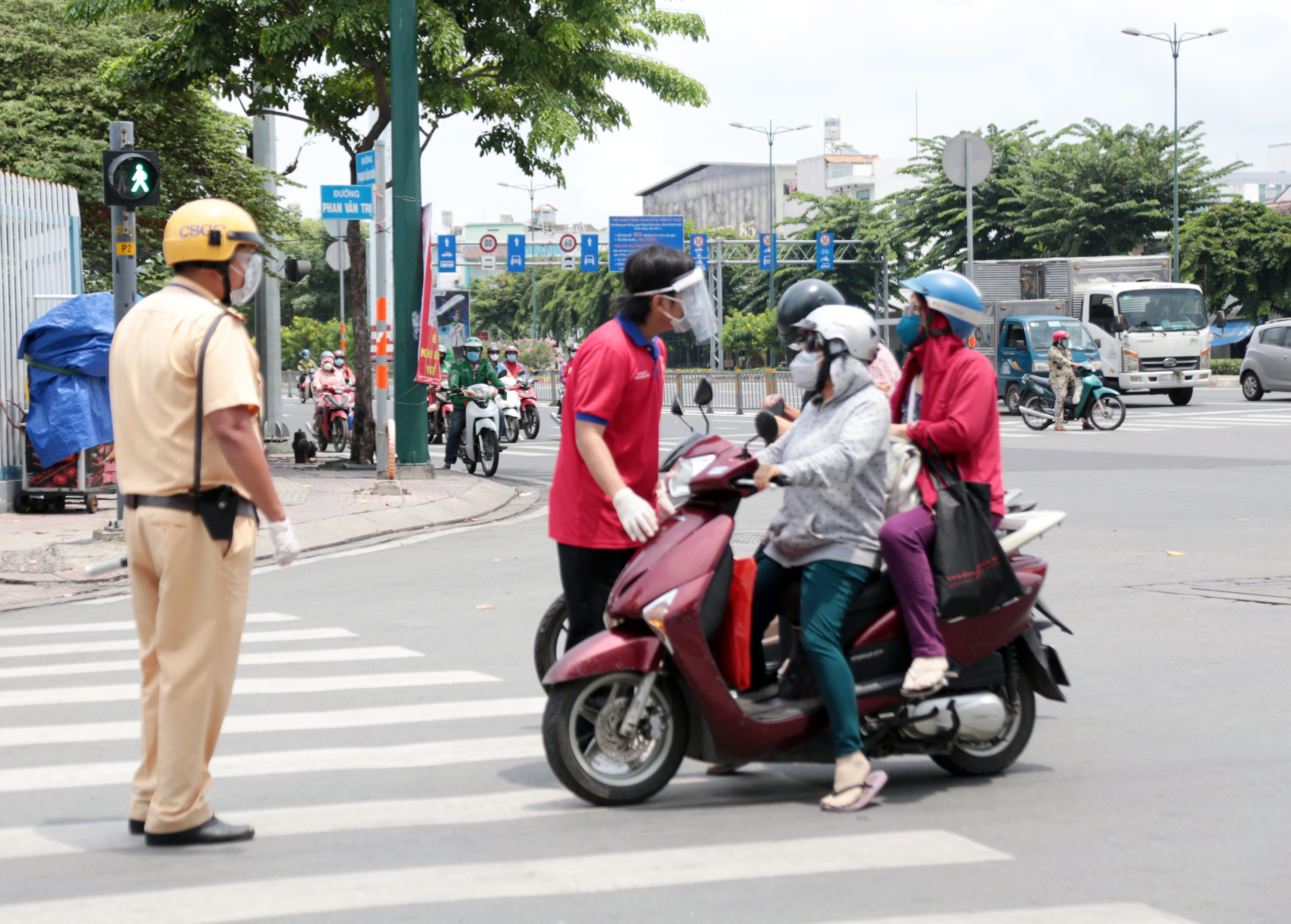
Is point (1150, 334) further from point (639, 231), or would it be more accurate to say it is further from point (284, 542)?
point (284, 542)

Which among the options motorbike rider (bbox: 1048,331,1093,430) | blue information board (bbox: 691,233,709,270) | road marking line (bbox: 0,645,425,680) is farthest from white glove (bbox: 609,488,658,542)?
blue information board (bbox: 691,233,709,270)

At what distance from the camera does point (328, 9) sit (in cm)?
1691

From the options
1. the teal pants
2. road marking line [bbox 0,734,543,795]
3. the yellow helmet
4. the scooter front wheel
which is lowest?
road marking line [bbox 0,734,543,795]

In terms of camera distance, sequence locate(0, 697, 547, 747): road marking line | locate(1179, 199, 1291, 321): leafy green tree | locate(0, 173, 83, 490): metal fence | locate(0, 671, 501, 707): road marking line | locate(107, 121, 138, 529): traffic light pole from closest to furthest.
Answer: locate(0, 697, 547, 747): road marking line, locate(0, 671, 501, 707): road marking line, locate(107, 121, 138, 529): traffic light pole, locate(0, 173, 83, 490): metal fence, locate(1179, 199, 1291, 321): leafy green tree

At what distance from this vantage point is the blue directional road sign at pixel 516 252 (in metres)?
55.6

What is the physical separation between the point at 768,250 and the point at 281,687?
173 feet

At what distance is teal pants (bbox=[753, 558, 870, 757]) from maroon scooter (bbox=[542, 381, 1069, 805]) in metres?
0.08

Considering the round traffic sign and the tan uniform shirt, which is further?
the round traffic sign

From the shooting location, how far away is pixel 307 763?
509 cm

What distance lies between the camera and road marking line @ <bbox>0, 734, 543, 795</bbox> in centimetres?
491

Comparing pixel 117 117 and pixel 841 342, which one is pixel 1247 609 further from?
pixel 117 117

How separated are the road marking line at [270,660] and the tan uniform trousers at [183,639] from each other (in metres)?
2.62

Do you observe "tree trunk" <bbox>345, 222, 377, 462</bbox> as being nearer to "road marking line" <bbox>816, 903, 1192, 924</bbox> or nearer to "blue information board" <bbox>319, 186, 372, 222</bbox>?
"blue information board" <bbox>319, 186, 372, 222</bbox>

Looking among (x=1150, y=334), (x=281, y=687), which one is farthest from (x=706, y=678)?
(x=1150, y=334)
